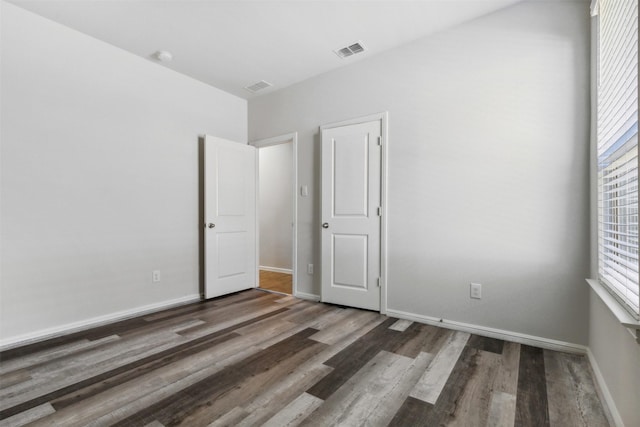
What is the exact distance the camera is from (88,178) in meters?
2.83

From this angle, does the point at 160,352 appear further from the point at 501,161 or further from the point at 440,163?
the point at 501,161

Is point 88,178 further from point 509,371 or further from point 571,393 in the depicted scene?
point 571,393

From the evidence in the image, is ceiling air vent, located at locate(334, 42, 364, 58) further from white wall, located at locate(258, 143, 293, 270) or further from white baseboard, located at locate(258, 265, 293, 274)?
white baseboard, located at locate(258, 265, 293, 274)

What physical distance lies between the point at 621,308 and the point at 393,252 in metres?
1.75

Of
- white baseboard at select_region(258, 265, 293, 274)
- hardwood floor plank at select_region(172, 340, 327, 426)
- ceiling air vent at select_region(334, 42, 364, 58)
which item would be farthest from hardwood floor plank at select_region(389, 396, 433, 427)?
white baseboard at select_region(258, 265, 293, 274)

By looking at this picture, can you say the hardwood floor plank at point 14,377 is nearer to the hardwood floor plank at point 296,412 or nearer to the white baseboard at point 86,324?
the white baseboard at point 86,324

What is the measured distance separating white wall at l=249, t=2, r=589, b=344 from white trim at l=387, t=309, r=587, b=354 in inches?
1.7

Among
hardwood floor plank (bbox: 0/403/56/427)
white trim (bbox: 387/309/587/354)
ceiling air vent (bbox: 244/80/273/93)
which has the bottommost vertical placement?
hardwood floor plank (bbox: 0/403/56/427)

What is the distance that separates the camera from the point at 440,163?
9.11 feet

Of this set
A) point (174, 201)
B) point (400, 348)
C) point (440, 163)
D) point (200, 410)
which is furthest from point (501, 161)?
point (174, 201)

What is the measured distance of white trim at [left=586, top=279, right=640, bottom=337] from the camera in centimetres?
120

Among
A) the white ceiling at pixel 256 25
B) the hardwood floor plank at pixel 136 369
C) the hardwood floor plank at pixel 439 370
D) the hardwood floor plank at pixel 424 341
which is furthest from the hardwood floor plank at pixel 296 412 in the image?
the white ceiling at pixel 256 25

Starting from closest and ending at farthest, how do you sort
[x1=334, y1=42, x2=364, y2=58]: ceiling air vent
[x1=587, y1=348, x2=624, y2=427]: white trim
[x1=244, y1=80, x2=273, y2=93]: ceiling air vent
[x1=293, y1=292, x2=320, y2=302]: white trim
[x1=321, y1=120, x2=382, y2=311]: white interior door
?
[x1=587, y1=348, x2=624, y2=427]: white trim, [x1=334, y1=42, x2=364, y2=58]: ceiling air vent, [x1=321, y1=120, x2=382, y2=311]: white interior door, [x1=293, y1=292, x2=320, y2=302]: white trim, [x1=244, y1=80, x2=273, y2=93]: ceiling air vent

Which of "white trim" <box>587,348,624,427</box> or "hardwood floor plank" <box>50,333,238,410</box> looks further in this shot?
"hardwood floor plank" <box>50,333,238,410</box>
